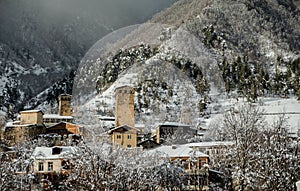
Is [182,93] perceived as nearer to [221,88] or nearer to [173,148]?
[221,88]

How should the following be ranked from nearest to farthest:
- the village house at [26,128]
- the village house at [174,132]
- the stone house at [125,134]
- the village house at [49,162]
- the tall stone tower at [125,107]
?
1. the village house at [49,162]
2. the stone house at [125,134]
3. the village house at [174,132]
4. the village house at [26,128]
5. the tall stone tower at [125,107]

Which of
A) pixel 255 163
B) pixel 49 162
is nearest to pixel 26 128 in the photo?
pixel 49 162

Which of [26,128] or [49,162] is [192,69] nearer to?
[26,128]

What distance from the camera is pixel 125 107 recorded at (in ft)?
283

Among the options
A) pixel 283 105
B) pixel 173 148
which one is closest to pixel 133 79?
pixel 283 105

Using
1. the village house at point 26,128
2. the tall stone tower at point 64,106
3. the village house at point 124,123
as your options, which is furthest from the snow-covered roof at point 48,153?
the tall stone tower at point 64,106

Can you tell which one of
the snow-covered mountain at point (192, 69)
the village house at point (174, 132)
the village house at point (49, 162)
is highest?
the snow-covered mountain at point (192, 69)

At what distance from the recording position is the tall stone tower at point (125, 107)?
7688cm

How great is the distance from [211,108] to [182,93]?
718cm

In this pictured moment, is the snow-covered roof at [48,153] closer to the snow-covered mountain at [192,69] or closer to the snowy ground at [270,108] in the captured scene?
the snowy ground at [270,108]

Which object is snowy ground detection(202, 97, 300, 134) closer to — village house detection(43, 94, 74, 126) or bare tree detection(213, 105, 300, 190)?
village house detection(43, 94, 74, 126)

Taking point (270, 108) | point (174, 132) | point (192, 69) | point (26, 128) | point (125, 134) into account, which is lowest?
point (174, 132)

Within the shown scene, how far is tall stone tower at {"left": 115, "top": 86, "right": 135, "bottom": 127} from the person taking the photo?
76.9 metres

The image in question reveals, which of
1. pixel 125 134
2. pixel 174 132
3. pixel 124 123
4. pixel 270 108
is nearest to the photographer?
pixel 125 134
